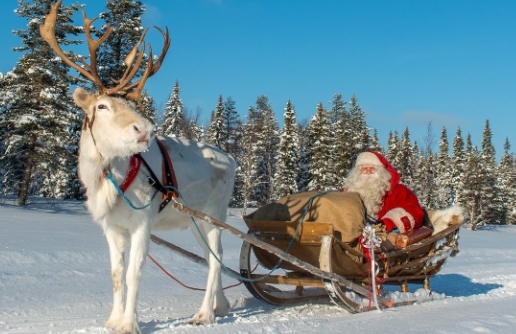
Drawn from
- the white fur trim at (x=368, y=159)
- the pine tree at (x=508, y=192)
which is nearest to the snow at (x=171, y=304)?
the white fur trim at (x=368, y=159)

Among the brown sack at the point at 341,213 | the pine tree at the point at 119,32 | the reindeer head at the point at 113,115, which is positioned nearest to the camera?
the reindeer head at the point at 113,115

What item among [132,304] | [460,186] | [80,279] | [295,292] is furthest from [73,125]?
[460,186]

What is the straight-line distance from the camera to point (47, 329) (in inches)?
203

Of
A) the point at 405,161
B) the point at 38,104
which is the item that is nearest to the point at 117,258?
the point at 38,104

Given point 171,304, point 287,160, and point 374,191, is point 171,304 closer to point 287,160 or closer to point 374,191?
point 374,191

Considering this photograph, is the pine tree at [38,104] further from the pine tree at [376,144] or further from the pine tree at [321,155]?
the pine tree at [376,144]

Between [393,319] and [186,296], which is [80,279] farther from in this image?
[393,319]

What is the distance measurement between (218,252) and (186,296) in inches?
64.0

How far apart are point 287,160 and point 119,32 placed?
19501 mm

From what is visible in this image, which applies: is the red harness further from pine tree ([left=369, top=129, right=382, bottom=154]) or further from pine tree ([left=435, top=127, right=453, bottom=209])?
pine tree ([left=435, top=127, right=453, bottom=209])

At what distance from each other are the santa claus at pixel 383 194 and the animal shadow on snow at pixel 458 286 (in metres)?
2.26

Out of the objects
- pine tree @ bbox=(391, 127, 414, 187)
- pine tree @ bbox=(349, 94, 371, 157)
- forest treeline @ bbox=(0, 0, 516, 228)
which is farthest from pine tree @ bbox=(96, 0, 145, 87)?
pine tree @ bbox=(391, 127, 414, 187)

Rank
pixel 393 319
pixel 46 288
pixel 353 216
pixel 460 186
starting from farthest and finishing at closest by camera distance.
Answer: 1. pixel 460 186
2. pixel 46 288
3. pixel 353 216
4. pixel 393 319

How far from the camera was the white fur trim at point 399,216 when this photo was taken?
292 inches
